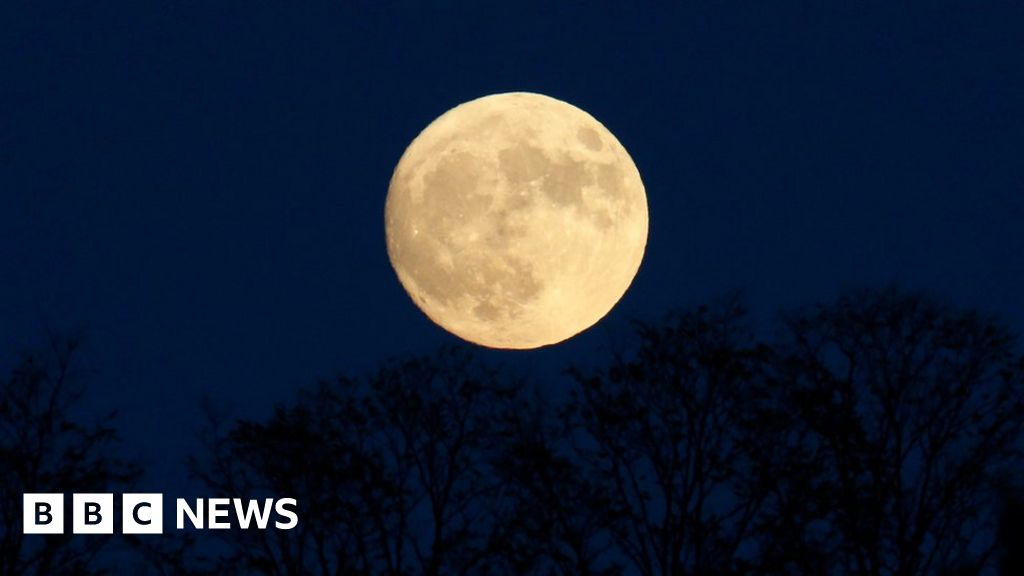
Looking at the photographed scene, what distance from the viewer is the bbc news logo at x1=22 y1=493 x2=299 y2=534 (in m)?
25.7

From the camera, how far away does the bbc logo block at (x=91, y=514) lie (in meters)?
25.7

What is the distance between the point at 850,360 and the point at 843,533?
134 inches

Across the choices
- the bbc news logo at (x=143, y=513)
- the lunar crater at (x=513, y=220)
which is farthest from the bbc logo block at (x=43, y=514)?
the lunar crater at (x=513, y=220)

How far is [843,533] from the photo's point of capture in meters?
26.2

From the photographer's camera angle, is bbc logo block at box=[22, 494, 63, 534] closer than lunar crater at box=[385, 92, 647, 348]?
No

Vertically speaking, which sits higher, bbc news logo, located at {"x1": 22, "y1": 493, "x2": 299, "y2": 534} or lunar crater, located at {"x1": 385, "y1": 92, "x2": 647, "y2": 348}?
bbc news logo, located at {"x1": 22, "y1": 493, "x2": 299, "y2": 534}

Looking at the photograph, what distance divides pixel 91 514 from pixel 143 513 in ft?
5.02

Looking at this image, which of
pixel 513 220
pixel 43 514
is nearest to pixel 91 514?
pixel 43 514

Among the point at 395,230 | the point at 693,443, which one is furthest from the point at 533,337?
the point at 693,443

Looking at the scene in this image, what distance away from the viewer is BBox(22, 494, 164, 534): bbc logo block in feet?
84.2

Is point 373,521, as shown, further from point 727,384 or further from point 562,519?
point 727,384

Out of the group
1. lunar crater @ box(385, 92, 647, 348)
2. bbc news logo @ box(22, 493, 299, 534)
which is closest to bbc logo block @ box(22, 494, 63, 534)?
bbc news logo @ box(22, 493, 299, 534)

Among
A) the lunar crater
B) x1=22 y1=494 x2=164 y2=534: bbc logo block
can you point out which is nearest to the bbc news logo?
x1=22 y1=494 x2=164 y2=534: bbc logo block

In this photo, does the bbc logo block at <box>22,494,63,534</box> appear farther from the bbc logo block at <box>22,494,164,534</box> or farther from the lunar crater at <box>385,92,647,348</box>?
the lunar crater at <box>385,92,647,348</box>
